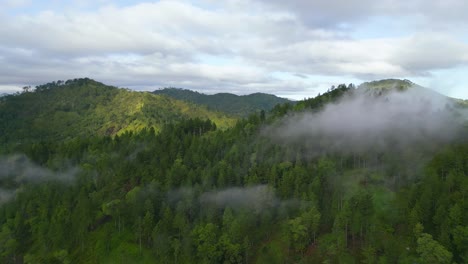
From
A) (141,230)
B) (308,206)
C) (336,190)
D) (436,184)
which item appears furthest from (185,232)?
(436,184)

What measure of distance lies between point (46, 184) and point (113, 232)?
7108cm

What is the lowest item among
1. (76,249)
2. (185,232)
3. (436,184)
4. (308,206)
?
(76,249)

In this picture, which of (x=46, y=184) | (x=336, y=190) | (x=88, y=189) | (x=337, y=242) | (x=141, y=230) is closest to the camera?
(x=337, y=242)

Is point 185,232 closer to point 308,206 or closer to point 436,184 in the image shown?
point 308,206

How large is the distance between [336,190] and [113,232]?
101095 millimetres

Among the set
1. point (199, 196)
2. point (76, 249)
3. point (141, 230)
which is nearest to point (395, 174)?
point (199, 196)

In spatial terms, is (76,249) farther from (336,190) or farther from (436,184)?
(436,184)

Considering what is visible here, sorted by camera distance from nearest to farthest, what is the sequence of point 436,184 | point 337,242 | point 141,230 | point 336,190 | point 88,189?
point 337,242, point 436,184, point 141,230, point 336,190, point 88,189

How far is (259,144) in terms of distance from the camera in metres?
199

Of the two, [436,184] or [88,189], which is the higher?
[436,184]

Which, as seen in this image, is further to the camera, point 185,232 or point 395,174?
point 395,174

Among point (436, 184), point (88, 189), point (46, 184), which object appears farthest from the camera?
point (46, 184)

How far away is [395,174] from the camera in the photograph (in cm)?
16312

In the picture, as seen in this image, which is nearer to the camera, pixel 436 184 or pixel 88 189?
pixel 436 184
